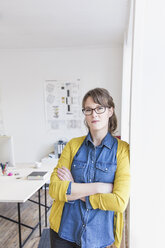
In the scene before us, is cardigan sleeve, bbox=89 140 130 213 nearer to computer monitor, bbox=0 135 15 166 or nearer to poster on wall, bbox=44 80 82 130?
computer monitor, bbox=0 135 15 166

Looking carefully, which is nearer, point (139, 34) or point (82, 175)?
point (139, 34)

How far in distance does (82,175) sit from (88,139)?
23cm

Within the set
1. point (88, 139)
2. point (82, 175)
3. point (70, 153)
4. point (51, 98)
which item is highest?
point (51, 98)

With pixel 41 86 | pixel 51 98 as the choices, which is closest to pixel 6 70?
pixel 41 86

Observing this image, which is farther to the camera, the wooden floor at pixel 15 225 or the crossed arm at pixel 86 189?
the wooden floor at pixel 15 225

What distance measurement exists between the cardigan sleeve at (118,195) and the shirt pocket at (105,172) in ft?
0.10

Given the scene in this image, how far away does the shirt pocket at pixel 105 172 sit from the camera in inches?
48.7

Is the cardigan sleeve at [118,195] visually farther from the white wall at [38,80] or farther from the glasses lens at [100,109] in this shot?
the white wall at [38,80]

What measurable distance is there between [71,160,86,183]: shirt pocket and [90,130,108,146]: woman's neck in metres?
0.17

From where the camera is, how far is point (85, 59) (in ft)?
14.0

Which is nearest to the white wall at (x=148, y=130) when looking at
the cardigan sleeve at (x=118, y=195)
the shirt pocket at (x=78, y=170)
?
the cardigan sleeve at (x=118, y=195)

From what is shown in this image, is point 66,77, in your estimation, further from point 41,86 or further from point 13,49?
point 13,49

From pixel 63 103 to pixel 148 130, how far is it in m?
3.58

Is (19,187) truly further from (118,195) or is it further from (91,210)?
(118,195)
